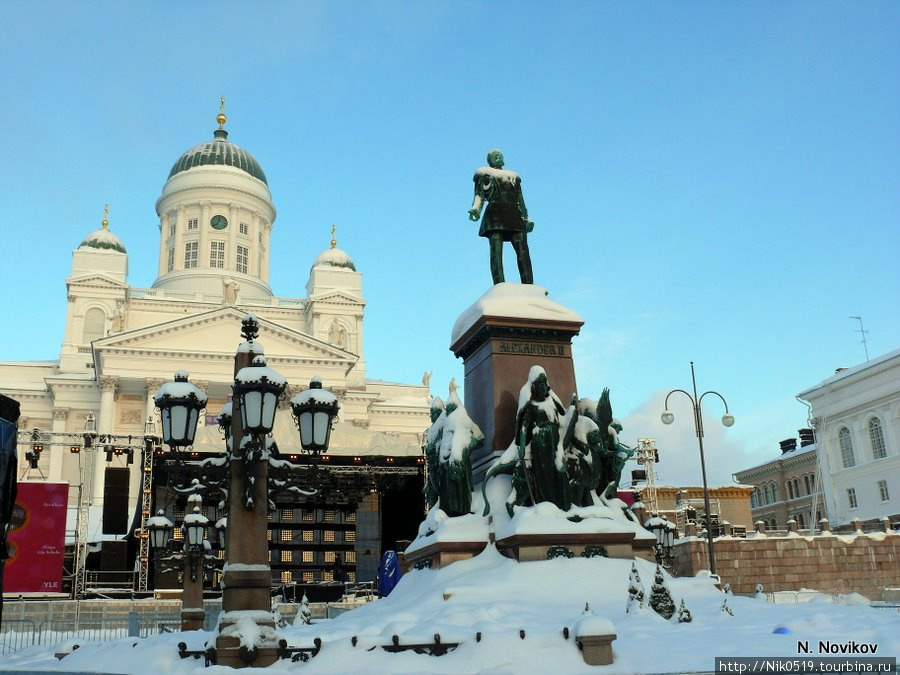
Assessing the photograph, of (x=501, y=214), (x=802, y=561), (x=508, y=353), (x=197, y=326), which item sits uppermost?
(x=197, y=326)

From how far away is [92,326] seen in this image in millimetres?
65500

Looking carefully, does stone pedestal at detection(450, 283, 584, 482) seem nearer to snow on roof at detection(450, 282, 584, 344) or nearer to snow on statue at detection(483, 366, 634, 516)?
snow on roof at detection(450, 282, 584, 344)

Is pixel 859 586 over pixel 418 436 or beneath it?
beneath

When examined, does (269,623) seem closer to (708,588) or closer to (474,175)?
(708,588)

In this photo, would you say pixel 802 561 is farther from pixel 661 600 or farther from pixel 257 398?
pixel 257 398

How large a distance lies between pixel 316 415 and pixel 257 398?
68cm

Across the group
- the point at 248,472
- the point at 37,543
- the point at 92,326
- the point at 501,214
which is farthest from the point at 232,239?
the point at 248,472

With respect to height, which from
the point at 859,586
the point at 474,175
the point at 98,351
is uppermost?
the point at 98,351

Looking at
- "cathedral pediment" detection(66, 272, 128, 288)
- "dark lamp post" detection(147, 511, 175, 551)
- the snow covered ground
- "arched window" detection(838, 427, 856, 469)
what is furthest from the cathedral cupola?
the snow covered ground

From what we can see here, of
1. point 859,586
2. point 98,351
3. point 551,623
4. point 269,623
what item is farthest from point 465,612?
point 98,351

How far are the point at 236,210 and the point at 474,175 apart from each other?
6496 cm

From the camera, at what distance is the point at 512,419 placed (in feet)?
40.3

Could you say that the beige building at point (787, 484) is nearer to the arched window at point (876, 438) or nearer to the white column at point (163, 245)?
the arched window at point (876, 438)

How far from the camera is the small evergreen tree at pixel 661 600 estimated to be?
9.20 m
